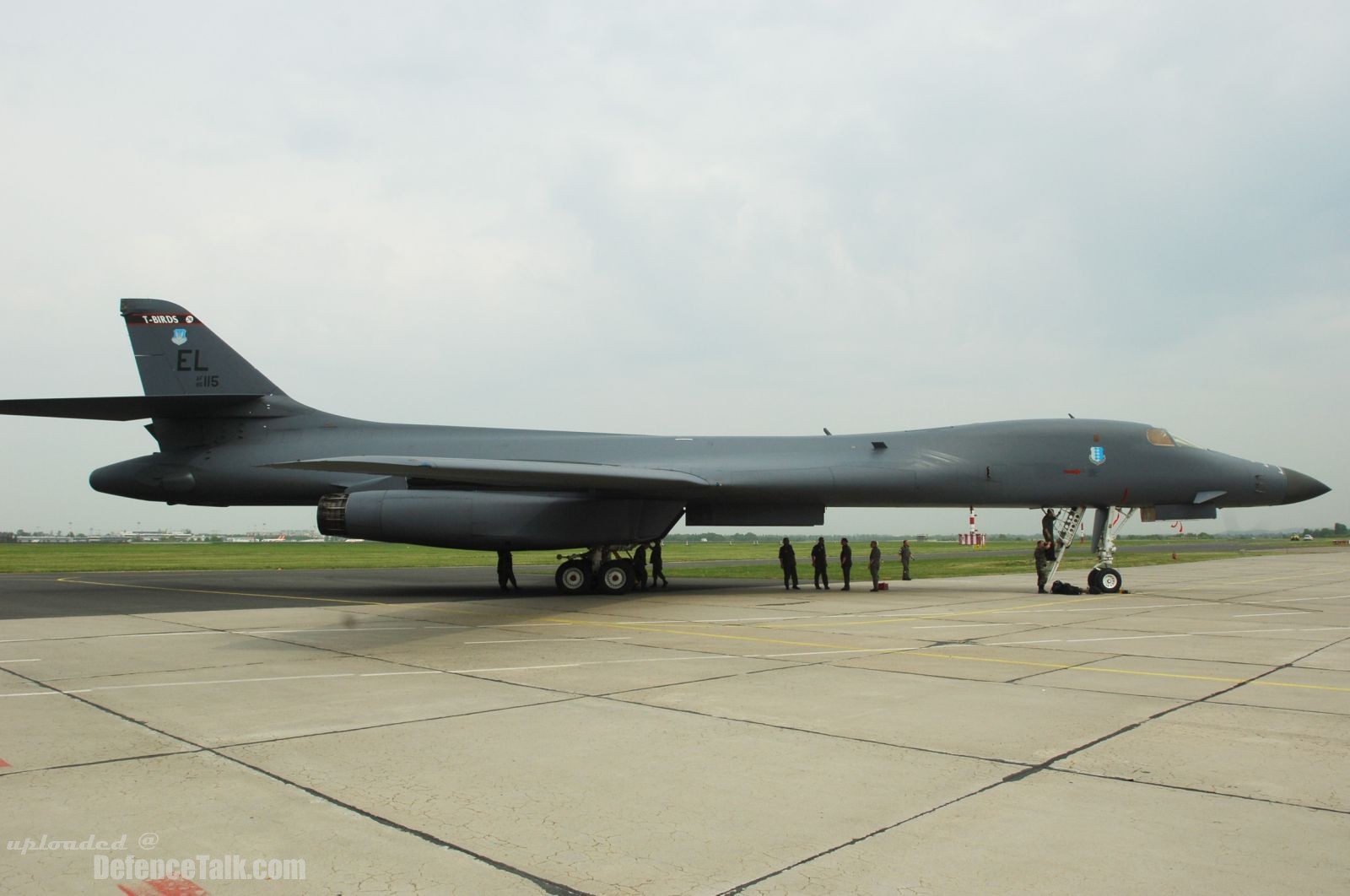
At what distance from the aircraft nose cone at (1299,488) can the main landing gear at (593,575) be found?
1214cm

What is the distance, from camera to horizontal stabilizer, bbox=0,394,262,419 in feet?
50.0

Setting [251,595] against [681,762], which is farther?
[251,595]

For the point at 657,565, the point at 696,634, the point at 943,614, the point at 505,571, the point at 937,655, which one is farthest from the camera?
the point at 657,565

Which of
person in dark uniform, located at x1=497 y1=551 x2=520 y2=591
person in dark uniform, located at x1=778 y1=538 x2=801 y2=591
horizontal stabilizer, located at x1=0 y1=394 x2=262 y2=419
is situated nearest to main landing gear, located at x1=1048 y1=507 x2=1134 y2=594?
person in dark uniform, located at x1=778 y1=538 x2=801 y2=591

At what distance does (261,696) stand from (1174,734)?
5.97 m

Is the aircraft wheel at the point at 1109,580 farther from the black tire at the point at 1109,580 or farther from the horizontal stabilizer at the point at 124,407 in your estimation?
the horizontal stabilizer at the point at 124,407

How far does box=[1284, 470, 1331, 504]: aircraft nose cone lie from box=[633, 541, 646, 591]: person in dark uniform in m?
11.8

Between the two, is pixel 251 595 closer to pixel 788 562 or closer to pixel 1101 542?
pixel 788 562

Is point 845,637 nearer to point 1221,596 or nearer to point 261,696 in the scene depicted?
point 261,696

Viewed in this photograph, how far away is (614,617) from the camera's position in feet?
39.1

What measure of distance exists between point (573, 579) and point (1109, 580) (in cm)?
980

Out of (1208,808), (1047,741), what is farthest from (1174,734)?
(1208,808)

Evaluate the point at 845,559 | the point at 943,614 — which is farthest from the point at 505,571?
the point at 943,614

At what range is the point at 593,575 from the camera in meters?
16.1
